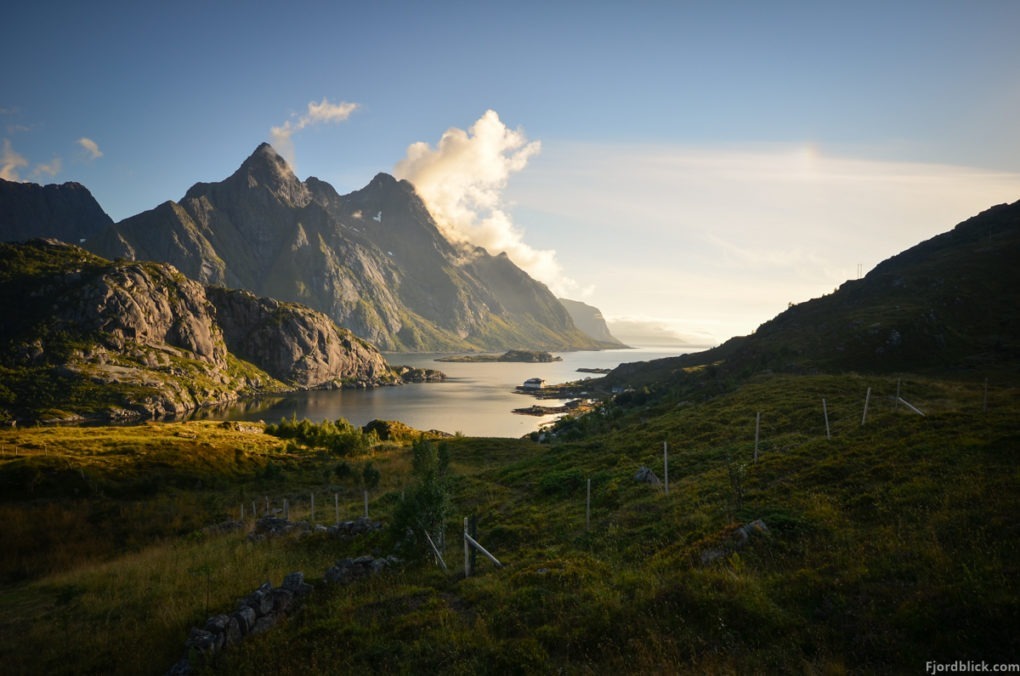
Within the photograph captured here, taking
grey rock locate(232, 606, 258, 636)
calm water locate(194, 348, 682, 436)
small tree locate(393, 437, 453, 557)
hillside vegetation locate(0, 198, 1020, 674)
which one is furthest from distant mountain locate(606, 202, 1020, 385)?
grey rock locate(232, 606, 258, 636)

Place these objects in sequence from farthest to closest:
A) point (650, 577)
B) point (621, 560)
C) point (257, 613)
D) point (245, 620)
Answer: point (621, 560) < point (257, 613) < point (245, 620) < point (650, 577)

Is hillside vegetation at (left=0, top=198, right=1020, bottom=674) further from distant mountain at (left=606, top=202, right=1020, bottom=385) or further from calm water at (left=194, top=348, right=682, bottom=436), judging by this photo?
calm water at (left=194, top=348, right=682, bottom=436)

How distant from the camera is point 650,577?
1275 cm

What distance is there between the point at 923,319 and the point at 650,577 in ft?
271

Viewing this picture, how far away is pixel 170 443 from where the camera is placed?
66.6m

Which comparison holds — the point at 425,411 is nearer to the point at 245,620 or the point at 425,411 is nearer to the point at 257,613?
the point at 257,613

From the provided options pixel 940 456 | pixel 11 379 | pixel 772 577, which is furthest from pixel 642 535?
pixel 11 379

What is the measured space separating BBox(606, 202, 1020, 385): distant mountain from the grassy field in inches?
1496

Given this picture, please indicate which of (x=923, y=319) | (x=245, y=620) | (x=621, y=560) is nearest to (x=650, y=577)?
(x=621, y=560)

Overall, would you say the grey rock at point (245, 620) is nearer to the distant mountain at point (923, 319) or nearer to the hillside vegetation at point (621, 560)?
the hillside vegetation at point (621, 560)

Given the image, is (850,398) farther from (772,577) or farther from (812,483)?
(772,577)

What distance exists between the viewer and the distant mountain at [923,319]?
61000mm

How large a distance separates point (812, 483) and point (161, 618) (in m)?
24.6

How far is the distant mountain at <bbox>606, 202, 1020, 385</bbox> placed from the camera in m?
61.0
